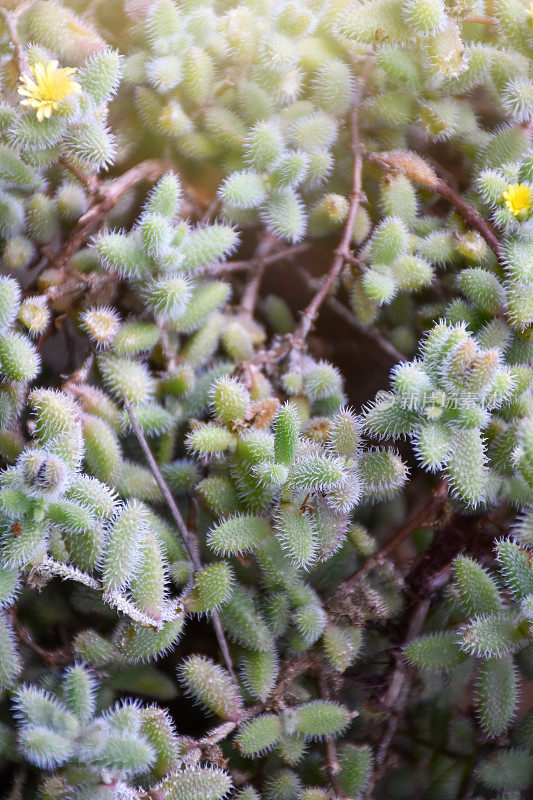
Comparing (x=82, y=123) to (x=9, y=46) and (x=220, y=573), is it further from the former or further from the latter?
(x=220, y=573)

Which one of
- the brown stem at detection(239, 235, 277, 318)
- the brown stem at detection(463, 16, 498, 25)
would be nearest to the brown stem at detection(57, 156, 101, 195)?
the brown stem at detection(239, 235, 277, 318)

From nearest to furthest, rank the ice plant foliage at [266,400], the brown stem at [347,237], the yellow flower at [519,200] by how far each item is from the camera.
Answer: the ice plant foliage at [266,400] → the yellow flower at [519,200] → the brown stem at [347,237]

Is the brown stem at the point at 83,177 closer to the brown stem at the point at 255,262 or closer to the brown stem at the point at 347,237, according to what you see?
the brown stem at the point at 255,262

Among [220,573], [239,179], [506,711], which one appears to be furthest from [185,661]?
[239,179]

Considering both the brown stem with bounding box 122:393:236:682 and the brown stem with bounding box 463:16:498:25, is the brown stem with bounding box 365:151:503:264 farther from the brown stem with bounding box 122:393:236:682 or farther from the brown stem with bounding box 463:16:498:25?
the brown stem with bounding box 122:393:236:682

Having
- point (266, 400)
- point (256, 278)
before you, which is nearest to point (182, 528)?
point (266, 400)

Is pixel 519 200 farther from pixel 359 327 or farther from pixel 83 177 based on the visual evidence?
pixel 83 177

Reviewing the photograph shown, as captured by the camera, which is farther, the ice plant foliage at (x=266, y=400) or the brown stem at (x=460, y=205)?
the brown stem at (x=460, y=205)

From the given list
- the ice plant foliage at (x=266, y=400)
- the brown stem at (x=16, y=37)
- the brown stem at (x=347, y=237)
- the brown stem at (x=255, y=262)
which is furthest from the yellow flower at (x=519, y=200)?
the brown stem at (x=16, y=37)
